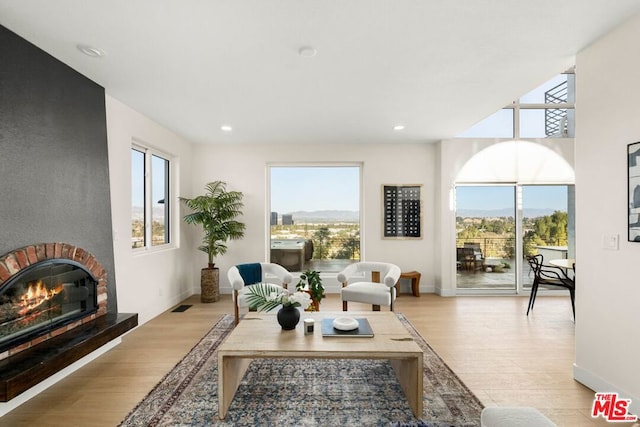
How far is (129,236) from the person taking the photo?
379cm

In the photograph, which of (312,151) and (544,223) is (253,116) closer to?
→ (312,151)

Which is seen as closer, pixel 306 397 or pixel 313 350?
pixel 313 350

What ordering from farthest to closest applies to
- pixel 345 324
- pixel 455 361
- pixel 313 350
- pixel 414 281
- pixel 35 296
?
1. pixel 414 281
2. pixel 455 361
3. pixel 345 324
4. pixel 35 296
5. pixel 313 350

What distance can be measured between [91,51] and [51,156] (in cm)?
89

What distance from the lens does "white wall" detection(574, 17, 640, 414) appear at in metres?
2.17

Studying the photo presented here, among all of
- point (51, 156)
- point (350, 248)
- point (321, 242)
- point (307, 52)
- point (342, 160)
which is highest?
point (307, 52)

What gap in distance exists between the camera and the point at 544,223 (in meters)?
5.55

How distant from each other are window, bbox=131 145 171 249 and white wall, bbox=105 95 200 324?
161 millimetres

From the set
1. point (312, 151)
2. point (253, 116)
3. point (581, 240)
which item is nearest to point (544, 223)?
point (581, 240)

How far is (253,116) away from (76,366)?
10.3 ft

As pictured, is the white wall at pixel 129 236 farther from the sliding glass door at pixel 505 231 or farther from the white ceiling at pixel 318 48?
the sliding glass door at pixel 505 231

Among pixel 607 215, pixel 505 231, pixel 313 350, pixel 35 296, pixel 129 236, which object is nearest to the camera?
pixel 313 350

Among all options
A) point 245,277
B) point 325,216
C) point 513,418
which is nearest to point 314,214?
point 325,216

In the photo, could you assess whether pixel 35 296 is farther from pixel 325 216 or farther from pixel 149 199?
pixel 325 216
